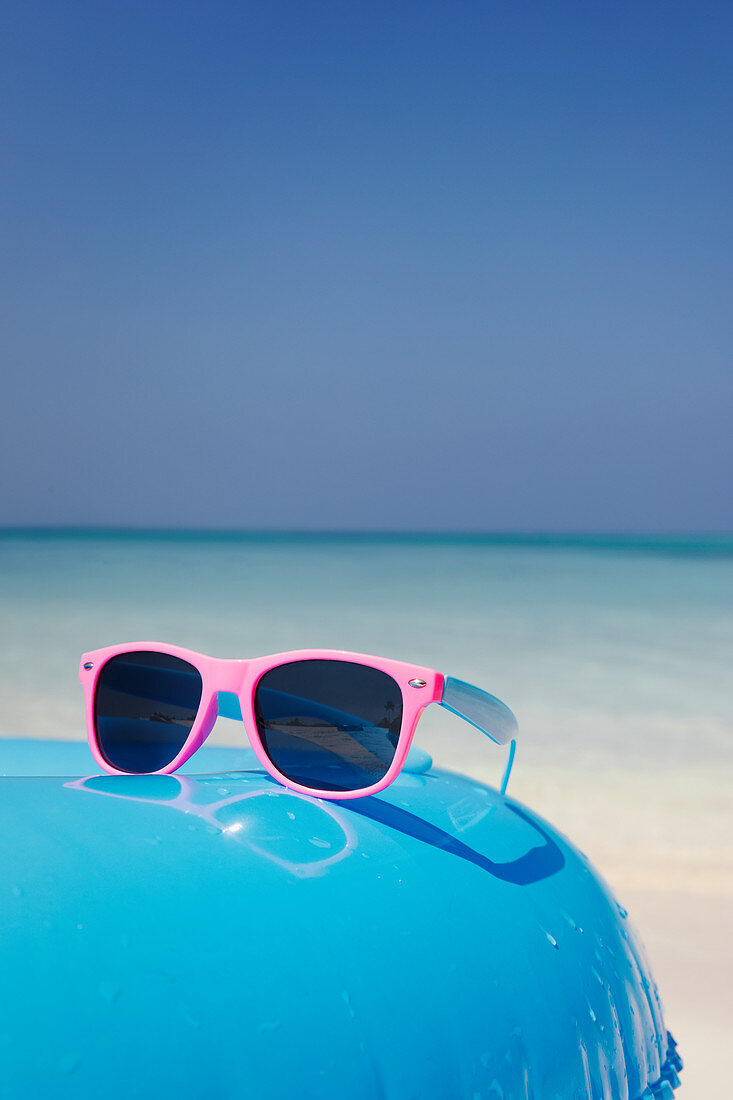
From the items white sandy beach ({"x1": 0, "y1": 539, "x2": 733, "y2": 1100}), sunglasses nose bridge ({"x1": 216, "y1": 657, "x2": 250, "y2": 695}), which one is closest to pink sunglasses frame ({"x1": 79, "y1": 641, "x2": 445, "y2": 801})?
sunglasses nose bridge ({"x1": 216, "y1": 657, "x2": 250, "y2": 695})

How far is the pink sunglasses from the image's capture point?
71cm

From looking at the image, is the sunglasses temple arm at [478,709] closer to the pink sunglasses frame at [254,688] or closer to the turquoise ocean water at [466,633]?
the pink sunglasses frame at [254,688]

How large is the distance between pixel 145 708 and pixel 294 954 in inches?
14.1

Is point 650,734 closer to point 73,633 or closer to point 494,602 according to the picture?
point 73,633

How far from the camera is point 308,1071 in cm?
48

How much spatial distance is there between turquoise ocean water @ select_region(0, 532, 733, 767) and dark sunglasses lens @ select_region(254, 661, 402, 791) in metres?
2.62

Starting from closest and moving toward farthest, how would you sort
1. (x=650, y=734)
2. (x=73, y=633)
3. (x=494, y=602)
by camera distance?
(x=650, y=734), (x=73, y=633), (x=494, y=602)

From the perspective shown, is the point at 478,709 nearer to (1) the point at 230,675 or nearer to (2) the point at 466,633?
(1) the point at 230,675

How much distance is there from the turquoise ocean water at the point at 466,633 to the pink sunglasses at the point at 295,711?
2486mm

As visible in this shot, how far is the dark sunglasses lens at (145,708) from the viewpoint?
0.79 m

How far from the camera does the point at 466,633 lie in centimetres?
664

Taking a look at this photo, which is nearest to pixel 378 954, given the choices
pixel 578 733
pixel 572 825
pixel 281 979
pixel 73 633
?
pixel 281 979

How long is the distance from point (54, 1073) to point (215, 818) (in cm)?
21

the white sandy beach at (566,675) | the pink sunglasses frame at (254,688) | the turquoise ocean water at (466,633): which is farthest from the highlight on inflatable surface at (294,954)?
the turquoise ocean water at (466,633)
